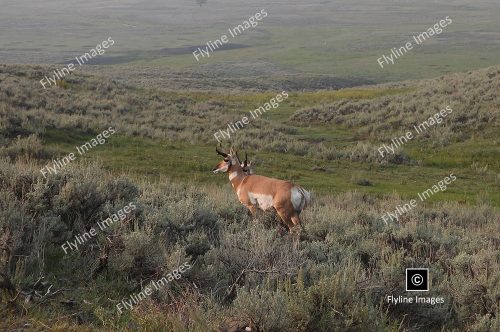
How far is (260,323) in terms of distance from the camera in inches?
184

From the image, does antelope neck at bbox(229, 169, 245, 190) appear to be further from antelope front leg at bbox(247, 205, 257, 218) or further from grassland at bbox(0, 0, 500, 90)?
grassland at bbox(0, 0, 500, 90)

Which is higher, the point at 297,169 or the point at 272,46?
the point at 297,169

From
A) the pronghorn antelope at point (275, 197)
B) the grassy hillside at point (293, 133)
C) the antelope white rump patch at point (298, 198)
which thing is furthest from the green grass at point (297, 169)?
the antelope white rump patch at point (298, 198)

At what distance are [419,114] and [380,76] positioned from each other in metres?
56.7

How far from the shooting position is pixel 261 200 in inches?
382

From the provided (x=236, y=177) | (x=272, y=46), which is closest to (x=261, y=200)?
(x=236, y=177)

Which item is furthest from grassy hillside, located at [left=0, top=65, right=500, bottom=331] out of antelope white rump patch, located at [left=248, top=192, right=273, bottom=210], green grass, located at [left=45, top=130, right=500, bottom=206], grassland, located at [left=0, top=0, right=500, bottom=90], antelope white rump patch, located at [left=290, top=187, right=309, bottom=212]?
grassland, located at [left=0, top=0, right=500, bottom=90]

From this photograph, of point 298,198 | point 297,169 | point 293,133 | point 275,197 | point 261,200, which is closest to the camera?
point 298,198

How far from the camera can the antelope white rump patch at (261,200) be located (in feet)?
31.4

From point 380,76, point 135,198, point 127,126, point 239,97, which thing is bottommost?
point 380,76

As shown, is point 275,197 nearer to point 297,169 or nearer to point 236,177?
point 236,177

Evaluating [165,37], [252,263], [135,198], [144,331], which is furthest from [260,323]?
[165,37]

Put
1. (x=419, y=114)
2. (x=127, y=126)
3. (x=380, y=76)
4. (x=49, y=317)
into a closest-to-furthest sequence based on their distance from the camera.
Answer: (x=49, y=317)
(x=127, y=126)
(x=419, y=114)
(x=380, y=76)

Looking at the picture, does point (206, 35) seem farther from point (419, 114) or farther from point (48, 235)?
point (48, 235)
